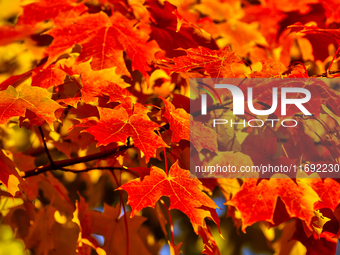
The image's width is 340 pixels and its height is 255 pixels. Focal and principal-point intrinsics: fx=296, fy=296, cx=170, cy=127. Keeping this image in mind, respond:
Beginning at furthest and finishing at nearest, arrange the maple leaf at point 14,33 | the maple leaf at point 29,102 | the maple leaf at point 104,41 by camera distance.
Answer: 1. the maple leaf at point 14,33
2. the maple leaf at point 104,41
3. the maple leaf at point 29,102

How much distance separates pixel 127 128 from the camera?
21.3 inches

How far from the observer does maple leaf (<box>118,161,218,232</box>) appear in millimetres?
550

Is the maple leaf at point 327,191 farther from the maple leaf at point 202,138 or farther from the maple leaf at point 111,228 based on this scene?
the maple leaf at point 111,228

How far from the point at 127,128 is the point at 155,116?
194 mm

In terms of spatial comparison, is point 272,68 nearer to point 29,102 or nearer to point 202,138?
point 202,138

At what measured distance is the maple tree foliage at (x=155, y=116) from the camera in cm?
56

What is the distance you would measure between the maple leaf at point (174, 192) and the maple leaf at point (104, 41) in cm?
29

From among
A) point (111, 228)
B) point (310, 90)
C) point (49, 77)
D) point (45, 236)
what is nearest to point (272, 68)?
point (310, 90)

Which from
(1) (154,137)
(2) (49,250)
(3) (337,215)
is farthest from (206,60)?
(2) (49,250)

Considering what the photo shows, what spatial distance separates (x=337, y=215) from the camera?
693 millimetres

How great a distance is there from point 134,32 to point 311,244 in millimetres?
718

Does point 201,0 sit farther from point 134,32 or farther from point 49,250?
point 49,250

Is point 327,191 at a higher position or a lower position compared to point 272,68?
lower

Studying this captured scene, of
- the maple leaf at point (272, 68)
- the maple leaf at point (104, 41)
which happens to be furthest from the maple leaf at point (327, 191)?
the maple leaf at point (104, 41)
